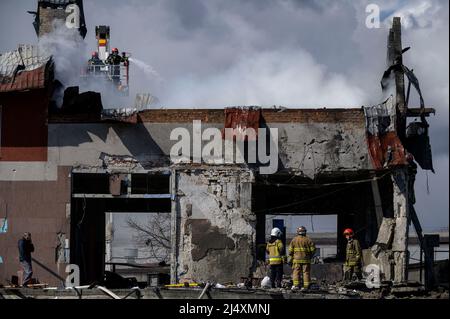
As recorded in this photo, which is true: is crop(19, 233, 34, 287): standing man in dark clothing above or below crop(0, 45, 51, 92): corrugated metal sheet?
below

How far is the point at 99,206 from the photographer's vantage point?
3338cm

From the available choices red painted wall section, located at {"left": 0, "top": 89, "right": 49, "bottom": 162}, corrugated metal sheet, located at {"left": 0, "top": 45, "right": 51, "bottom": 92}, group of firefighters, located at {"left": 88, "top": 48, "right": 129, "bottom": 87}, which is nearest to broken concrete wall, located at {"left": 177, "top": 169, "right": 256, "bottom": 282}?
red painted wall section, located at {"left": 0, "top": 89, "right": 49, "bottom": 162}

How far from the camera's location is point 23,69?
26734 millimetres

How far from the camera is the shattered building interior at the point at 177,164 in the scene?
26.3 metres

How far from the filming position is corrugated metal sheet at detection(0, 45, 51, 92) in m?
26.2

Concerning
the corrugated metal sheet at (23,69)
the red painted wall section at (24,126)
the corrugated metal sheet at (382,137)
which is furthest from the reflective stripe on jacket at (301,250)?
the corrugated metal sheet at (23,69)

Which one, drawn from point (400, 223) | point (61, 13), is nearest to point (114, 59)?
point (61, 13)

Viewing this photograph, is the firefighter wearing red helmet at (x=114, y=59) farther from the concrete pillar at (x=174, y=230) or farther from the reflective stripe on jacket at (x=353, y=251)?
the reflective stripe on jacket at (x=353, y=251)

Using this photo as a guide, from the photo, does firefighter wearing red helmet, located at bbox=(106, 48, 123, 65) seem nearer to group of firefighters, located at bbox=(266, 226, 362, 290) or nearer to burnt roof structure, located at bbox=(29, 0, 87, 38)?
burnt roof structure, located at bbox=(29, 0, 87, 38)

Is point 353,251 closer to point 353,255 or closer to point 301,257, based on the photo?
point 353,255

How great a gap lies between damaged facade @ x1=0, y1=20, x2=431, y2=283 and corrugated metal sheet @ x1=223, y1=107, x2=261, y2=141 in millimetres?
28

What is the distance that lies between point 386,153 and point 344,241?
7712 mm

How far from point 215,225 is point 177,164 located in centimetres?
204
